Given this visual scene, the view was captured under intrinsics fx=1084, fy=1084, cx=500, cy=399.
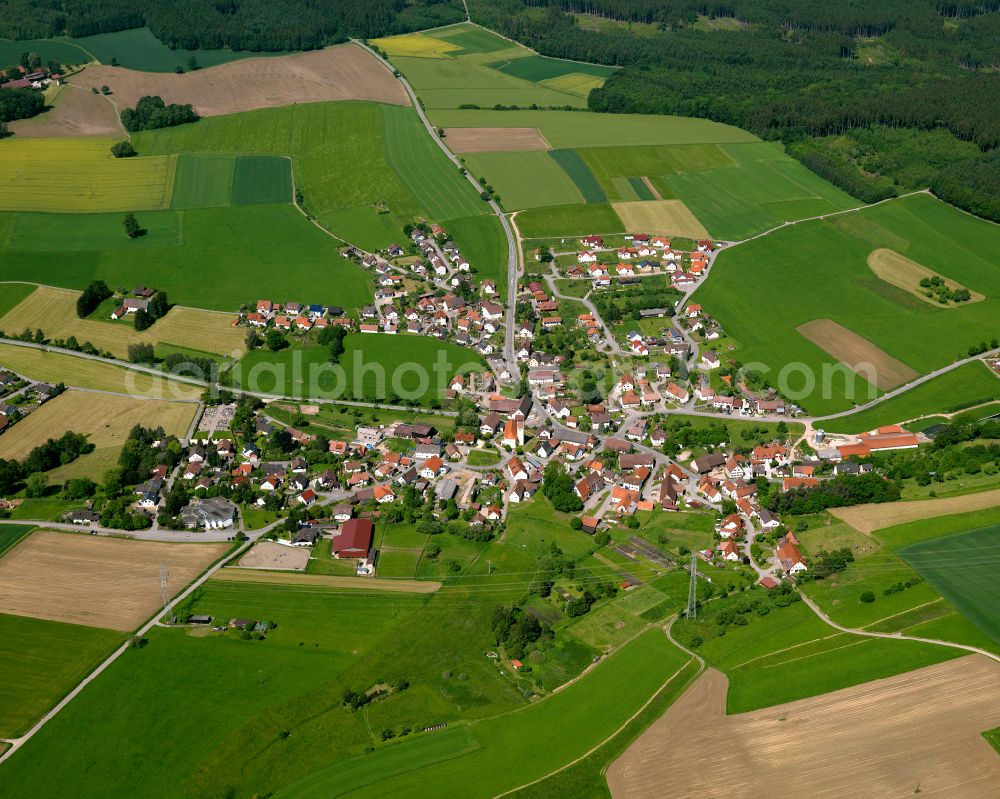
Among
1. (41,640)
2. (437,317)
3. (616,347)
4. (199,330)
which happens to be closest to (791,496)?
(616,347)

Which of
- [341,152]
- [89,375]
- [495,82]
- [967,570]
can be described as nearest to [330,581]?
[89,375]

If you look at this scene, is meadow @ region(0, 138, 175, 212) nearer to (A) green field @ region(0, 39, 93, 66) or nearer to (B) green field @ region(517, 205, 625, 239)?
(A) green field @ region(0, 39, 93, 66)

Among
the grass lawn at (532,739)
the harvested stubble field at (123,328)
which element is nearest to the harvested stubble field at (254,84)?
the harvested stubble field at (123,328)

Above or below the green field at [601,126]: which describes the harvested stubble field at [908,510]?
below

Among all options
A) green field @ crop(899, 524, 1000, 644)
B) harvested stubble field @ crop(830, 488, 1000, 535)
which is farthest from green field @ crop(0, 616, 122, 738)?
green field @ crop(899, 524, 1000, 644)

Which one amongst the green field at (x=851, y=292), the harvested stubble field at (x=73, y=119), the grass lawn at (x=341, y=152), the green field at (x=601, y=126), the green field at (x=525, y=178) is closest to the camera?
the green field at (x=851, y=292)

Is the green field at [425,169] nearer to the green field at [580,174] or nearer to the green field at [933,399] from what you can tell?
the green field at [580,174]
